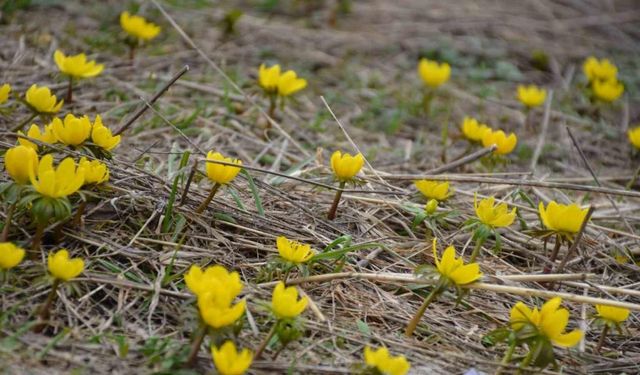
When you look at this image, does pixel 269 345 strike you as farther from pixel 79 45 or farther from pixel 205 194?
pixel 79 45

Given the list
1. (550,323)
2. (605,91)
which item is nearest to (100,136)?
(550,323)

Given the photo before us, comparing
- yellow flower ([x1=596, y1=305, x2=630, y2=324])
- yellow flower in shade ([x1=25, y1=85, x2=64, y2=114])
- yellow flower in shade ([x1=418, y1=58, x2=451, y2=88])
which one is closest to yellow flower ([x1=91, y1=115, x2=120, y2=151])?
yellow flower in shade ([x1=25, y1=85, x2=64, y2=114])

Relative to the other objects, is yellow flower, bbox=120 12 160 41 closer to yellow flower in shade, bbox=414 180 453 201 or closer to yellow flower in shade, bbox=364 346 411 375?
yellow flower in shade, bbox=414 180 453 201

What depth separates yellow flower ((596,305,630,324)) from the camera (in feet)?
6.66

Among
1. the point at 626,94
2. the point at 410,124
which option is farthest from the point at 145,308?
the point at 626,94

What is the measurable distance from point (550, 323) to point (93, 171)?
50.7 inches

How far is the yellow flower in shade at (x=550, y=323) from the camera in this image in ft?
5.90

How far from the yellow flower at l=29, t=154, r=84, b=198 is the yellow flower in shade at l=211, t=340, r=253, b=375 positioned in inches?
23.8

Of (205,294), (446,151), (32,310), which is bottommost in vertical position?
A: (446,151)

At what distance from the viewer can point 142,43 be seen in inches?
150

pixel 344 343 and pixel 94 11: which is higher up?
pixel 94 11

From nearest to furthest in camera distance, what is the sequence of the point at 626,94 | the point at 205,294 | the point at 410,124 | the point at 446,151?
the point at 205,294 < the point at 446,151 < the point at 410,124 < the point at 626,94

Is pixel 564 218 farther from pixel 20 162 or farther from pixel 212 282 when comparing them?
pixel 20 162

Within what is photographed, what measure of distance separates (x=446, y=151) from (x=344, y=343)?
5.75 feet
